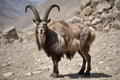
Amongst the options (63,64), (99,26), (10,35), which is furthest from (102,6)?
(63,64)

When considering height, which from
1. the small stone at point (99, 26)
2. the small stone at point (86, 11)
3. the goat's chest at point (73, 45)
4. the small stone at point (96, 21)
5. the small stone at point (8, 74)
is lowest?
the small stone at point (8, 74)

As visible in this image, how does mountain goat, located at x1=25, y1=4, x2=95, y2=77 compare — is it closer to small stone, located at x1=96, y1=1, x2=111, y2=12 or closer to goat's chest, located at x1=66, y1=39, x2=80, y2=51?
goat's chest, located at x1=66, y1=39, x2=80, y2=51

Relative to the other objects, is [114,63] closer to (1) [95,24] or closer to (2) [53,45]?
(2) [53,45]

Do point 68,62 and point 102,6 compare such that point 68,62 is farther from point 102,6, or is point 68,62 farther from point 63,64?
point 102,6

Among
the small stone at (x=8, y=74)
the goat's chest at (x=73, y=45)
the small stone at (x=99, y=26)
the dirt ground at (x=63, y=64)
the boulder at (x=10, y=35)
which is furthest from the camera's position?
the boulder at (x=10, y=35)

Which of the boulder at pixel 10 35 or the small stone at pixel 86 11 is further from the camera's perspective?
the boulder at pixel 10 35

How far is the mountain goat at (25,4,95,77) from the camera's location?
15.0 meters

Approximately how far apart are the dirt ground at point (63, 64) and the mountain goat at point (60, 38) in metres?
0.77

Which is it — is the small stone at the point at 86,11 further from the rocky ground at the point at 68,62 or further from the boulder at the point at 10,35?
the boulder at the point at 10,35

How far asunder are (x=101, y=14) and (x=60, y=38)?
17.6 meters

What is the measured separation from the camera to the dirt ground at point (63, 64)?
52.1ft

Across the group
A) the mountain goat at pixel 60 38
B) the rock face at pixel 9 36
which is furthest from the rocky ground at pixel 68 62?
the rock face at pixel 9 36

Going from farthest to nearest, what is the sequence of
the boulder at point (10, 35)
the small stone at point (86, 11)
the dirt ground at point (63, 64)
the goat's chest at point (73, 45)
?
the boulder at point (10, 35) → the small stone at point (86, 11) → the dirt ground at point (63, 64) → the goat's chest at point (73, 45)

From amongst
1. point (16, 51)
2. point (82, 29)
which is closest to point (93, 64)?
point (82, 29)
